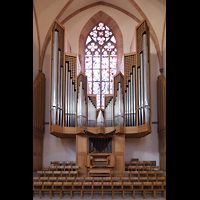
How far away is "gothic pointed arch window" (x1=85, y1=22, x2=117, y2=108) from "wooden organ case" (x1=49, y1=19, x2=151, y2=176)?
2294 millimetres

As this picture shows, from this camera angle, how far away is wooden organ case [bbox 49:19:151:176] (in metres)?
11.3

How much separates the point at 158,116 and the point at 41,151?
5635 millimetres

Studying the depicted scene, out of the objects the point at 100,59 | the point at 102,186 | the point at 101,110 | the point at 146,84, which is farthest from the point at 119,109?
the point at 100,59

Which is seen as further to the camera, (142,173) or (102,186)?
(142,173)

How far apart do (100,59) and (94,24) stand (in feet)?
6.34

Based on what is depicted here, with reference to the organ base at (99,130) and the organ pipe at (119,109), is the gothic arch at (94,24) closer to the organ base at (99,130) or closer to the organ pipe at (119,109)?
the organ pipe at (119,109)

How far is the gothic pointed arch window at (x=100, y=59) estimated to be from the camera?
14516 millimetres

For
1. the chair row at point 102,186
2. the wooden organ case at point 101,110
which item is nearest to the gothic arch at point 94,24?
the wooden organ case at point 101,110

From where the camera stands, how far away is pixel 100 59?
1484 cm

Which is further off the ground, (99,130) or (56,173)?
(99,130)

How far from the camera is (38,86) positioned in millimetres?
12914

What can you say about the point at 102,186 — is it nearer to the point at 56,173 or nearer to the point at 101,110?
the point at 56,173

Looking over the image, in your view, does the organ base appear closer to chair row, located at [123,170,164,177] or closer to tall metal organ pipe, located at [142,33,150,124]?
tall metal organ pipe, located at [142,33,150,124]

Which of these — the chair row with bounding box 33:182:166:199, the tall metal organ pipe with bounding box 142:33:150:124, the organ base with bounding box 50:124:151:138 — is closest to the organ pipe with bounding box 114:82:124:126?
the organ base with bounding box 50:124:151:138
